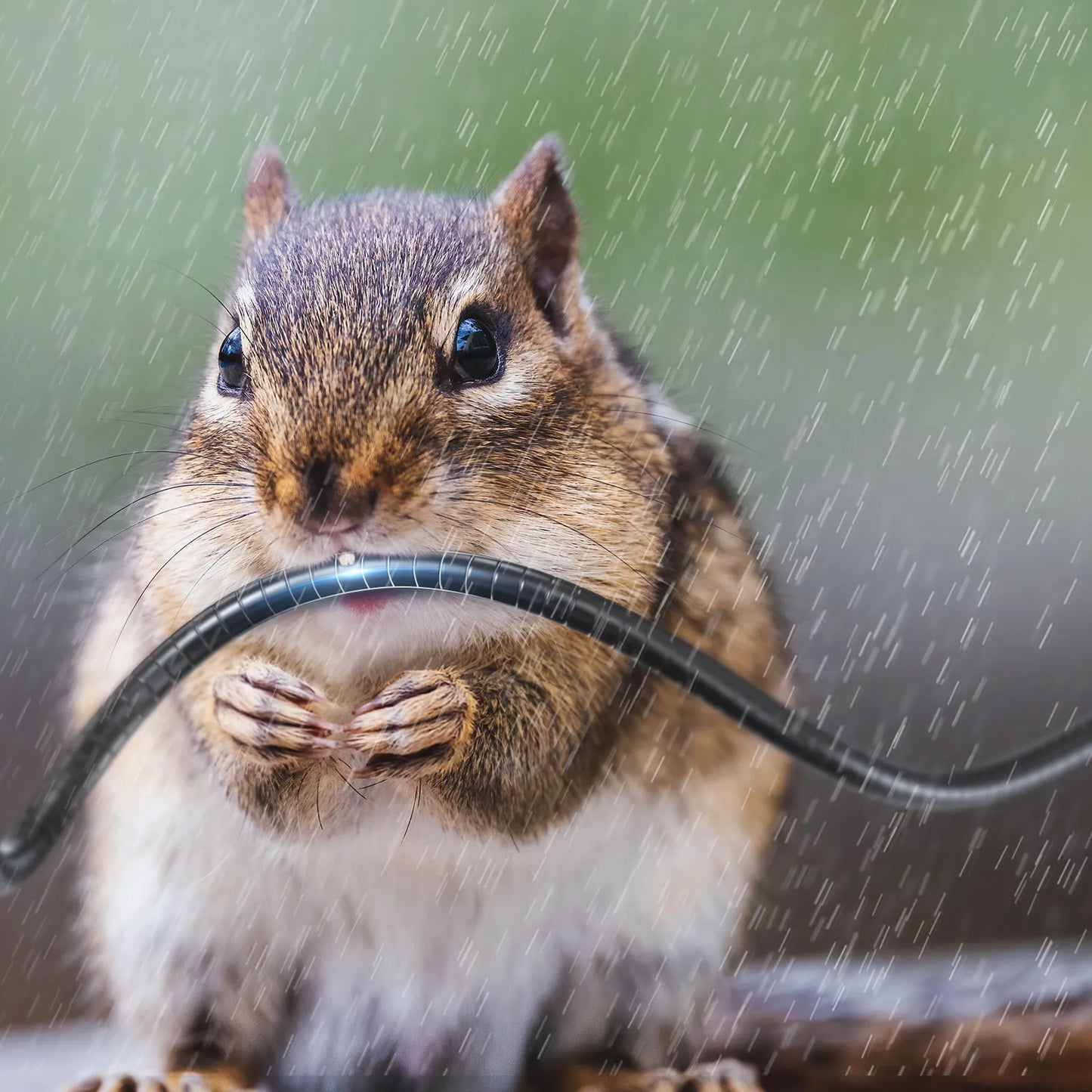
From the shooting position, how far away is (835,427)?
1808 millimetres

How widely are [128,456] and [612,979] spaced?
3.60 ft

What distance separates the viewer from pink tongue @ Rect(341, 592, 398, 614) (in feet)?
5.21

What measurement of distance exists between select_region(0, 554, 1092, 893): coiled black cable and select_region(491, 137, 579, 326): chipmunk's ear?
419 mm

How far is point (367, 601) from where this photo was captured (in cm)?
160

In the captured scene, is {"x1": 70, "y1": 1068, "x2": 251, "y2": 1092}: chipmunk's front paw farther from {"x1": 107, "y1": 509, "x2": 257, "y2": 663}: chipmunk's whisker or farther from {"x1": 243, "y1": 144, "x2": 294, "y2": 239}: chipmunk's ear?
{"x1": 243, "y1": 144, "x2": 294, "y2": 239}: chipmunk's ear

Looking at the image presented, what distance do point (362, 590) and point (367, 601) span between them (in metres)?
0.11

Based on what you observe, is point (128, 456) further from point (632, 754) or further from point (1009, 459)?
point (1009, 459)

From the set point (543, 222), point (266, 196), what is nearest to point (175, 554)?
point (266, 196)

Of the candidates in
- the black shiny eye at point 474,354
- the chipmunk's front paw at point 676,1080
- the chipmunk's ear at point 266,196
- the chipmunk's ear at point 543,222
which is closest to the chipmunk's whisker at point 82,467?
the chipmunk's ear at point 266,196

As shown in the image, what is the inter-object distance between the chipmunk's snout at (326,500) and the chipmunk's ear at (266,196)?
1.48 ft

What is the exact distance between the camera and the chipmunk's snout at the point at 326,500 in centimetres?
145

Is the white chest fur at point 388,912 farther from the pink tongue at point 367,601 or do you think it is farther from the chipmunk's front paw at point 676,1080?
the pink tongue at point 367,601

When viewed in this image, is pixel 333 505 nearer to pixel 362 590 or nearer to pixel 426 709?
pixel 362 590

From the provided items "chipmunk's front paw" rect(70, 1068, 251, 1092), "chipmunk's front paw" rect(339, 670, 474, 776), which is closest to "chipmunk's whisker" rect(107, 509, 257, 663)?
"chipmunk's front paw" rect(339, 670, 474, 776)
